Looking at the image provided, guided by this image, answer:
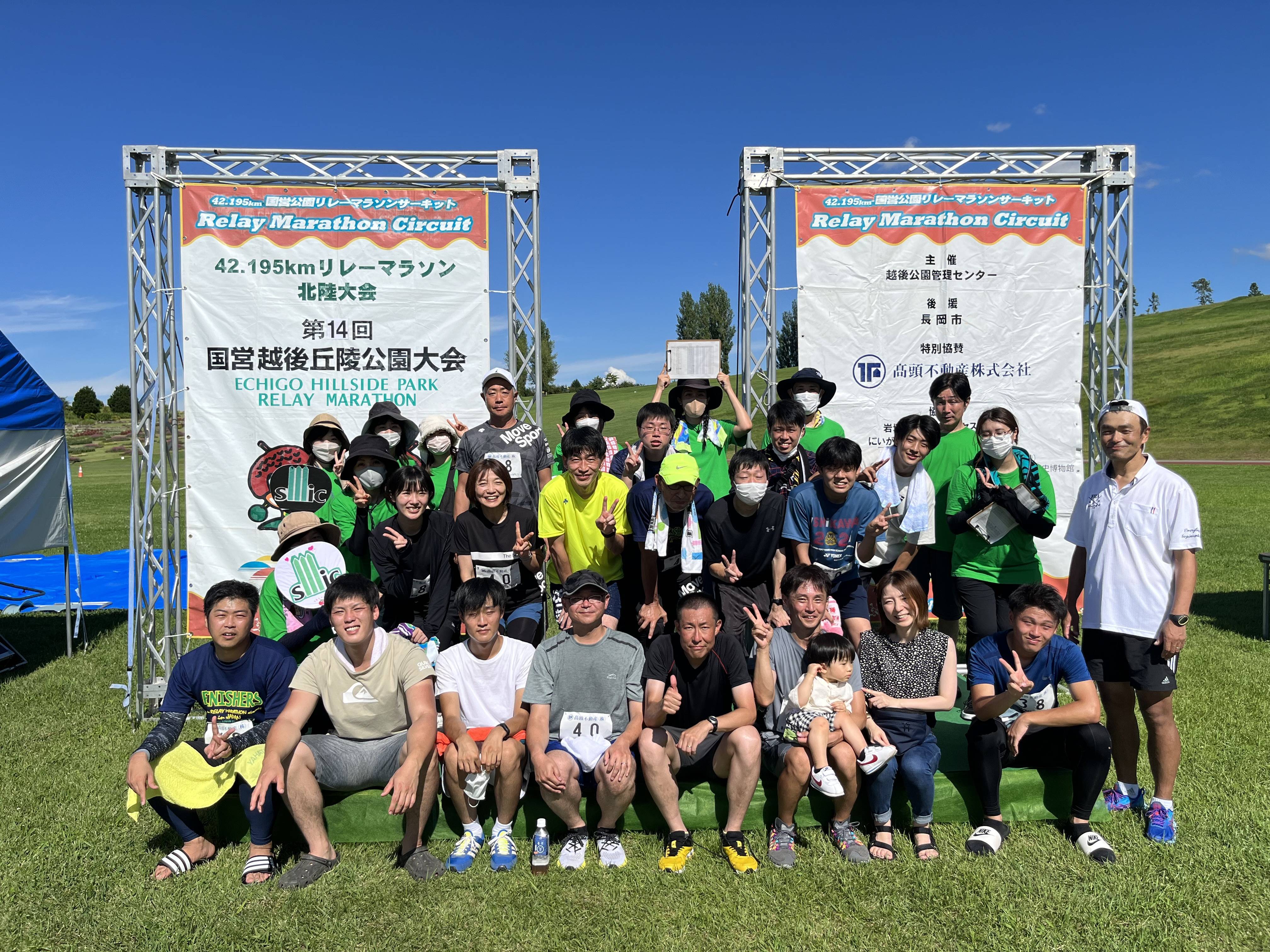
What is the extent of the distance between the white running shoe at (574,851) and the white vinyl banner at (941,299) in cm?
433

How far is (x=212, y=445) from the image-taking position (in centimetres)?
662

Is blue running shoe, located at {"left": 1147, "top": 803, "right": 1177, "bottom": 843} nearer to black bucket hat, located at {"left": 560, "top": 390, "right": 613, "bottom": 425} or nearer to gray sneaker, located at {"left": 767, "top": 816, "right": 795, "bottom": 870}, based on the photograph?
gray sneaker, located at {"left": 767, "top": 816, "right": 795, "bottom": 870}

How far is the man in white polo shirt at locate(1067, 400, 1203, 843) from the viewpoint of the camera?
4125 millimetres

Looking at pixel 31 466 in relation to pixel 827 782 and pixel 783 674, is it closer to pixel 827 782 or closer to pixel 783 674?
pixel 783 674

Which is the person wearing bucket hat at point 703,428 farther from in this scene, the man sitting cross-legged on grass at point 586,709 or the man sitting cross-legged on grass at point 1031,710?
the man sitting cross-legged on grass at point 1031,710

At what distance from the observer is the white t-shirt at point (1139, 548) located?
13.6 ft

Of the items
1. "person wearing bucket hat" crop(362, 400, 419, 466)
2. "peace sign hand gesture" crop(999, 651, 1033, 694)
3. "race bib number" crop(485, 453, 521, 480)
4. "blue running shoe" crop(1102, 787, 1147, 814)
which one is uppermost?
"person wearing bucket hat" crop(362, 400, 419, 466)

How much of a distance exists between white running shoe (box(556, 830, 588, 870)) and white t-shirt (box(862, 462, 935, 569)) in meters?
2.47

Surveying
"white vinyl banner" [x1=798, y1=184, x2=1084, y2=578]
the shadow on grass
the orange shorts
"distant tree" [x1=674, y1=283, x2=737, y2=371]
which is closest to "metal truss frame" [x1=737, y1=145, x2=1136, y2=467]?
"white vinyl banner" [x1=798, y1=184, x2=1084, y2=578]

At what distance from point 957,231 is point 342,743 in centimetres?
629

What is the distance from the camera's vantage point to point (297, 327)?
21.8 feet

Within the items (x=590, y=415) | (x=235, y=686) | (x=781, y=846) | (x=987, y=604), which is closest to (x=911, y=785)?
(x=781, y=846)

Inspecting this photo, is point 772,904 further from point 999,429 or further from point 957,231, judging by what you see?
point 957,231

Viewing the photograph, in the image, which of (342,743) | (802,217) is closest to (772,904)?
(342,743)
